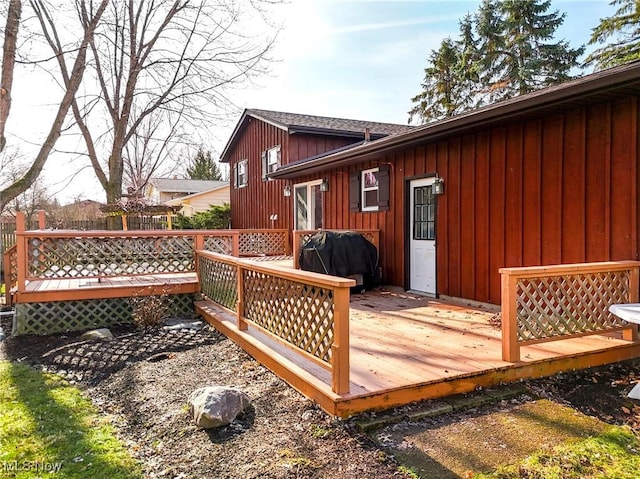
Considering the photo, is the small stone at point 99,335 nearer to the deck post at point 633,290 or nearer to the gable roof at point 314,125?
the deck post at point 633,290

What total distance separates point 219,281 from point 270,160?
8500mm

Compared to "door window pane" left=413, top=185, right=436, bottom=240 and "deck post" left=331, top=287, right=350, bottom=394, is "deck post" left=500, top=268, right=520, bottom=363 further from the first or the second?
"door window pane" left=413, top=185, right=436, bottom=240

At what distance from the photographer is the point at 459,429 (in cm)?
277

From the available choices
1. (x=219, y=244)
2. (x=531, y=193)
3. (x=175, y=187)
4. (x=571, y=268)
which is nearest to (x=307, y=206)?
(x=219, y=244)

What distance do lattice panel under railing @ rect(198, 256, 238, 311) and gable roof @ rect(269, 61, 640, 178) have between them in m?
3.13

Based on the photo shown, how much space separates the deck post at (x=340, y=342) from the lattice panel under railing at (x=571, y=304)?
1.60m

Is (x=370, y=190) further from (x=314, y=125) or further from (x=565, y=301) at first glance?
(x=314, y=125)

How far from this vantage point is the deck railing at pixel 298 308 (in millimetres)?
2891

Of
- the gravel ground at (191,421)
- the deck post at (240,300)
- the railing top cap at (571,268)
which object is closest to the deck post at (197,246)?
the gravel ground at (191,421)

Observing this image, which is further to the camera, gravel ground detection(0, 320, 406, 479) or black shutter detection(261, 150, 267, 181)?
black shutter detection(261, 150, 267, 181)

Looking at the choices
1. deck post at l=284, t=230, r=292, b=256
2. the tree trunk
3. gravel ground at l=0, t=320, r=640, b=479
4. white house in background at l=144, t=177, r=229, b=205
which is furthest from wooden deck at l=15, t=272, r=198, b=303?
white house in background at l=144, t=177, r=229, b=205

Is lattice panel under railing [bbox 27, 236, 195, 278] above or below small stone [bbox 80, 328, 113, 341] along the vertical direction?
above

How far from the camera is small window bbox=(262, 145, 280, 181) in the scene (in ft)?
43.9

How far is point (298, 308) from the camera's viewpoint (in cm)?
354
